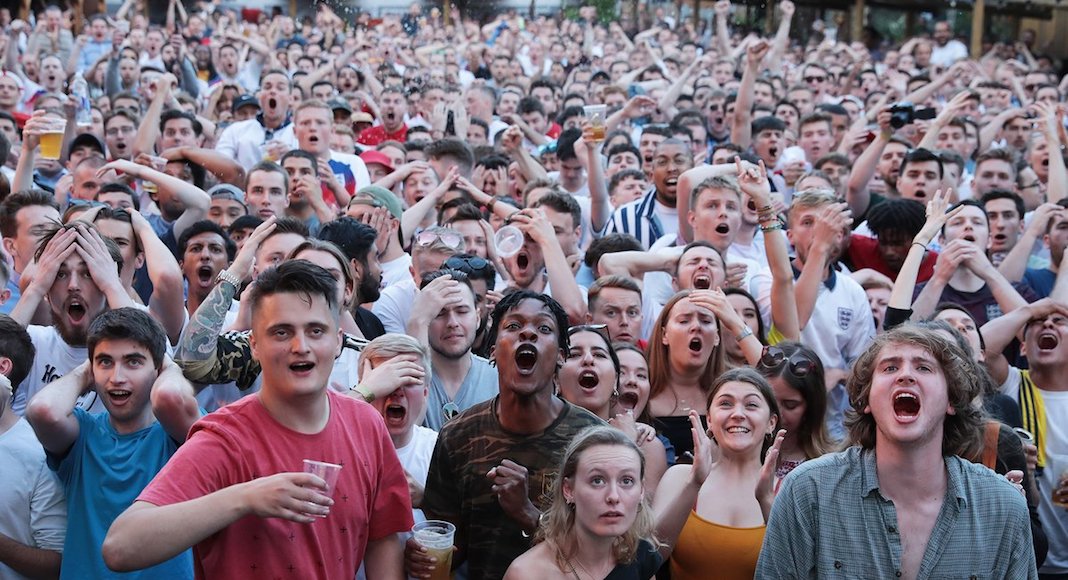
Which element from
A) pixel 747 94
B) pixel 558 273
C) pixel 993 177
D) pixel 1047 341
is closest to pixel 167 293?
pixel 558 273

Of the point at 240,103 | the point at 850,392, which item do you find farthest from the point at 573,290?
the point at 240,103

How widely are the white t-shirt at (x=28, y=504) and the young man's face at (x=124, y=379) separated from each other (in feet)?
0.97

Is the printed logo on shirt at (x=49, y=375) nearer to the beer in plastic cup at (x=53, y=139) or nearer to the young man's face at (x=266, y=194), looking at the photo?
the young man's face at (x=266, y=194)

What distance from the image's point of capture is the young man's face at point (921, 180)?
7.19 meters

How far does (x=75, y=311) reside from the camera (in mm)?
4520

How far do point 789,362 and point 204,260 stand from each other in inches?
105

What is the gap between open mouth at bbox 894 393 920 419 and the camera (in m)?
3.00

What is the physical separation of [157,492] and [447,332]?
2.01m

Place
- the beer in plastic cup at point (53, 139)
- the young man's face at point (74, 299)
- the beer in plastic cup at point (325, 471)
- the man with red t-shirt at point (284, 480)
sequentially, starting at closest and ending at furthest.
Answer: the man with red t-shirt at point (284, 480), the beer in plastic cup at point (325, 471), the young man's face at point (74, 299), the beer in plastic cup at point (53, 139)

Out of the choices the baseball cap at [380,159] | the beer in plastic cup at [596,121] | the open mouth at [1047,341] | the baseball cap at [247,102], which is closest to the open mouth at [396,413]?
the open mouth at [1047,341]

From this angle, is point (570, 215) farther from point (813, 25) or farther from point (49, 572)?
point (813, 25)

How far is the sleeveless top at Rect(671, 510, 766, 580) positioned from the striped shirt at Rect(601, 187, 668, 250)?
10.6 ft

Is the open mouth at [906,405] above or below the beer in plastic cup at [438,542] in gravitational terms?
above

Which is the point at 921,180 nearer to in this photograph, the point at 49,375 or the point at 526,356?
→ the point at 526,356
